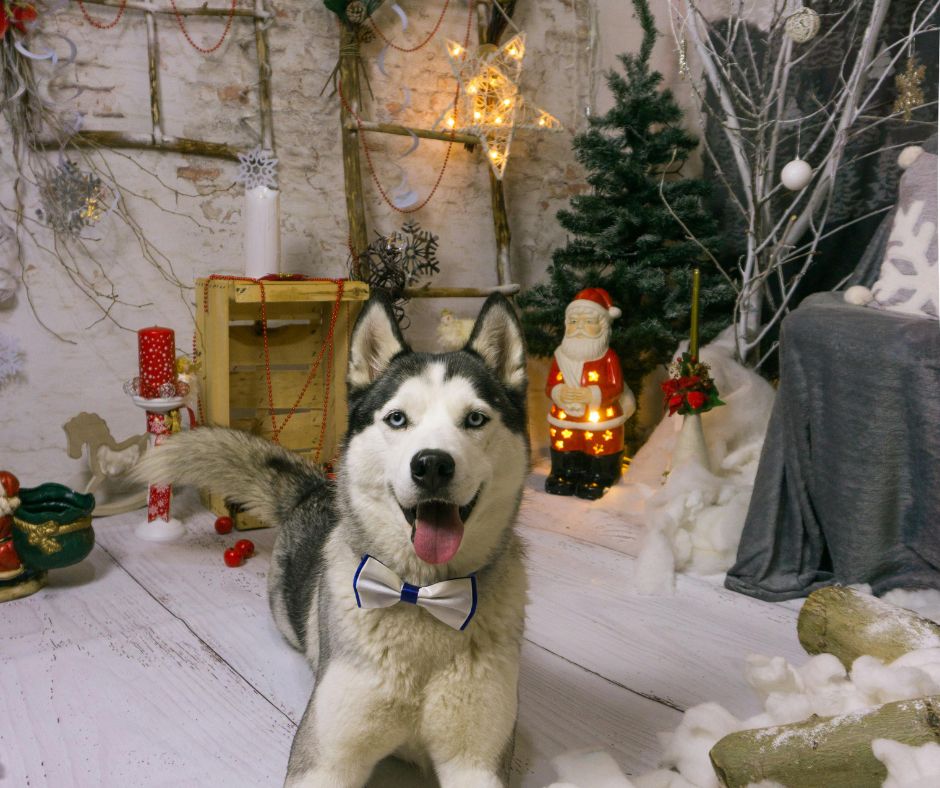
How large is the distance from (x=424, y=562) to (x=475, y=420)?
0.88 ft

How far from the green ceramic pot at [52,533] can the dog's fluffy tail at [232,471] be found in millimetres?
332

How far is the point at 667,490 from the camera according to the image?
2982 mm

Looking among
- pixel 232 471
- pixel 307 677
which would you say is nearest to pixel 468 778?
pixel 307 677

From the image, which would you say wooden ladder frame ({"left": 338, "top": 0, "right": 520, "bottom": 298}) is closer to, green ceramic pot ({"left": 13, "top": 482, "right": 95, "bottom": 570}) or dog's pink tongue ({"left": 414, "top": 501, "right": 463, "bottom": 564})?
green ceramic pot ({"left": 13, "top": 482, "right": 95, "bottom": 570})

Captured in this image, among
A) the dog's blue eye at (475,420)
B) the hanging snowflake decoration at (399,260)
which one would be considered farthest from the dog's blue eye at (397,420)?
the hanging snowflake decoration at (399,260)

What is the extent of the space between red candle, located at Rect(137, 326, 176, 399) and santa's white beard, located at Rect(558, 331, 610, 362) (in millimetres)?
1664

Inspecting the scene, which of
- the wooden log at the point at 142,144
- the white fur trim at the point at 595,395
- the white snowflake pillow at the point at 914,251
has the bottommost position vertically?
the white fur trim at the point at 595,395

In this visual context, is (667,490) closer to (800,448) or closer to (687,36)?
(800,448)

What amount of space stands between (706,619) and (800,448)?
604mm

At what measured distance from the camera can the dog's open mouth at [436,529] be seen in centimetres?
137

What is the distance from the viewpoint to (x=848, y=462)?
233 cm

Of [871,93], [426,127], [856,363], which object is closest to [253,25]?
[426,127]

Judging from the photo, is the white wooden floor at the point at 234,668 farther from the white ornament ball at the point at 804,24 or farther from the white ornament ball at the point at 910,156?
the white ornament ball at the point at 804,24

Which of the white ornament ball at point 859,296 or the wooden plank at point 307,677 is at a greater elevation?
the white ornament ball at point 859,296
